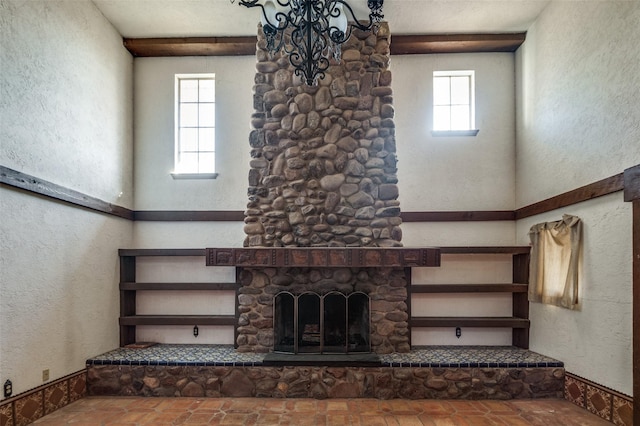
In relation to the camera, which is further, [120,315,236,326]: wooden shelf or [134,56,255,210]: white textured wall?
[134,56,255,210]: white textured wall

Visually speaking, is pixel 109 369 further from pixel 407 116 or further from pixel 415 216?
pixel 407 116

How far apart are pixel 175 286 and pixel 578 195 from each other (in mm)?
4400

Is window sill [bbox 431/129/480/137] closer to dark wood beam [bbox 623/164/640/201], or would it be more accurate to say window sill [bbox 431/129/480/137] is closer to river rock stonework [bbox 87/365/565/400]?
dark wood beam [bbox 623/164/640/201]

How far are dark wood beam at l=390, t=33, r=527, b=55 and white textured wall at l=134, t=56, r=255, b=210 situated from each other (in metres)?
1.93

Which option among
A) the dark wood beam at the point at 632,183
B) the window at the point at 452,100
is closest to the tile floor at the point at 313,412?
the dark wood beam at the point at 632,183

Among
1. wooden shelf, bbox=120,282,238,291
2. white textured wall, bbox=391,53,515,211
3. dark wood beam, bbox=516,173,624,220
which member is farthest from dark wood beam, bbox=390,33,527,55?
wooden shelf, bbox=120,282,238,291

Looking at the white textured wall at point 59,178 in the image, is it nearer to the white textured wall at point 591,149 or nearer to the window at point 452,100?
the window at point 452,100

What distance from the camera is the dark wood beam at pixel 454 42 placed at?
4.67 m

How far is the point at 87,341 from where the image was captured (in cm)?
393

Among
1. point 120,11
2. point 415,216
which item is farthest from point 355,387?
point 120,11

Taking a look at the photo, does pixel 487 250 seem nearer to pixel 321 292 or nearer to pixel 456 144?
pixel 456 144

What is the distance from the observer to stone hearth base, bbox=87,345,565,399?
3762mm

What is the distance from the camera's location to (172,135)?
4969 mm

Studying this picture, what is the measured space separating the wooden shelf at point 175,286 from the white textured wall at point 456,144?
7.99ft
